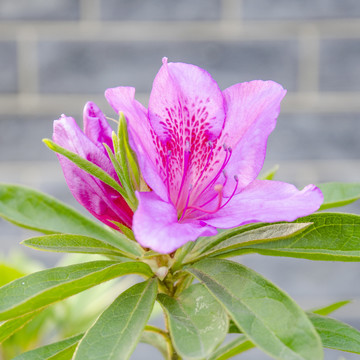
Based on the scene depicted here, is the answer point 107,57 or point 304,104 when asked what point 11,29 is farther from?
point 304,104

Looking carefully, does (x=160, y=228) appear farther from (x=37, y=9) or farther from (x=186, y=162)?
(x=37, y=9)

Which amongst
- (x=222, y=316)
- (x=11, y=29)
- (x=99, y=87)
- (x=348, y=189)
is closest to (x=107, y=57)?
(x=99, y=87)

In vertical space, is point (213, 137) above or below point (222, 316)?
above

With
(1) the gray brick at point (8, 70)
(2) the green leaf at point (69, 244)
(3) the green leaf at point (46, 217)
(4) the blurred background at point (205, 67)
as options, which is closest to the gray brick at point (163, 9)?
(4) the blurred background at point (205, 67)

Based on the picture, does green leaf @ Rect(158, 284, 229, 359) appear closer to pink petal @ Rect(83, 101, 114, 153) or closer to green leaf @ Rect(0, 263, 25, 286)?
pink petal @ Rect(83, 101, 114, 153)

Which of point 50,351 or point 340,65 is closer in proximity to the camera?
point 50,351

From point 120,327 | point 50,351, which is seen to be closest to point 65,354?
point 50,351
